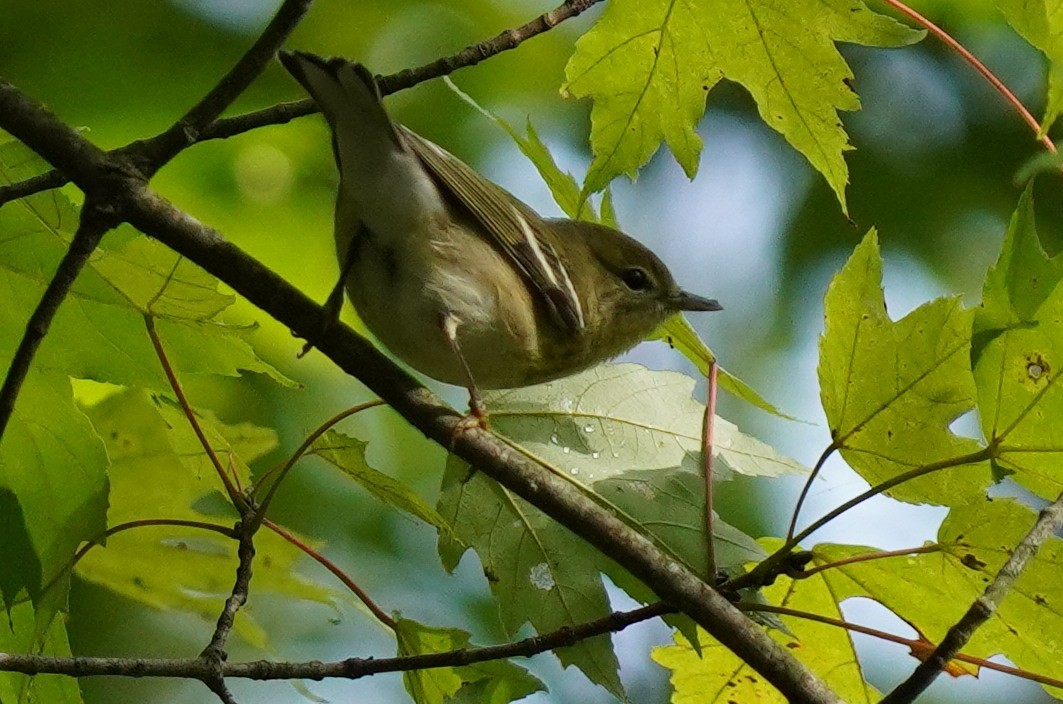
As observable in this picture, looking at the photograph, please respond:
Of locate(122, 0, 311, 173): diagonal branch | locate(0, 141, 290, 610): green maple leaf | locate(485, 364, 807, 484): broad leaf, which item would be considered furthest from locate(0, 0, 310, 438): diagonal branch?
locate(485, 364, 807, 484): broad leaf

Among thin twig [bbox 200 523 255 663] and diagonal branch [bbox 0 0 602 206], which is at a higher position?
diagonal branch [bbox 0 0 602 206]

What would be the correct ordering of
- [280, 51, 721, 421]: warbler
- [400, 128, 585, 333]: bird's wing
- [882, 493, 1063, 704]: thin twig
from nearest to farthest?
[882, 493, 1063, 704]: thin twig < [280, 51, 721, 421]: warbler < [400, 128, 585, 333]: bird's wing

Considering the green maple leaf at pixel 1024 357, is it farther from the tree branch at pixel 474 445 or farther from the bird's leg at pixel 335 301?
the bird's leg at pixel 335 301

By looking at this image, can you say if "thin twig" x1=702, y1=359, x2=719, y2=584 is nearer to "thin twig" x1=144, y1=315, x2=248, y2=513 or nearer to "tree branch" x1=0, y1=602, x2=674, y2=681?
"tree branch" x1=0, y1=602, x2=674, y2=681

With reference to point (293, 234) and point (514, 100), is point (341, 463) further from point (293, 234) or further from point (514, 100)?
point (514, 100)

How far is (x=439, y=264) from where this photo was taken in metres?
2.35

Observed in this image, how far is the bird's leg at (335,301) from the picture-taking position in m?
1.73

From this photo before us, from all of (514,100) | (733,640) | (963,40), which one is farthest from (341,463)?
(963,40)

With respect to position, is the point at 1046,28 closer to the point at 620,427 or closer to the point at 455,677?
the point at 620,427

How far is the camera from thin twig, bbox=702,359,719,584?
1.82 meters

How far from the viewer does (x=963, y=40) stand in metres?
5.01

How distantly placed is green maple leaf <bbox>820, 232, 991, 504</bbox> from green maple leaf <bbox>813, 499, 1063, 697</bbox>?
0.06m

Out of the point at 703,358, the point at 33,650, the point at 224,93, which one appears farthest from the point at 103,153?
the point at 703,358

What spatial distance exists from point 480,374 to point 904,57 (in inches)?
187
